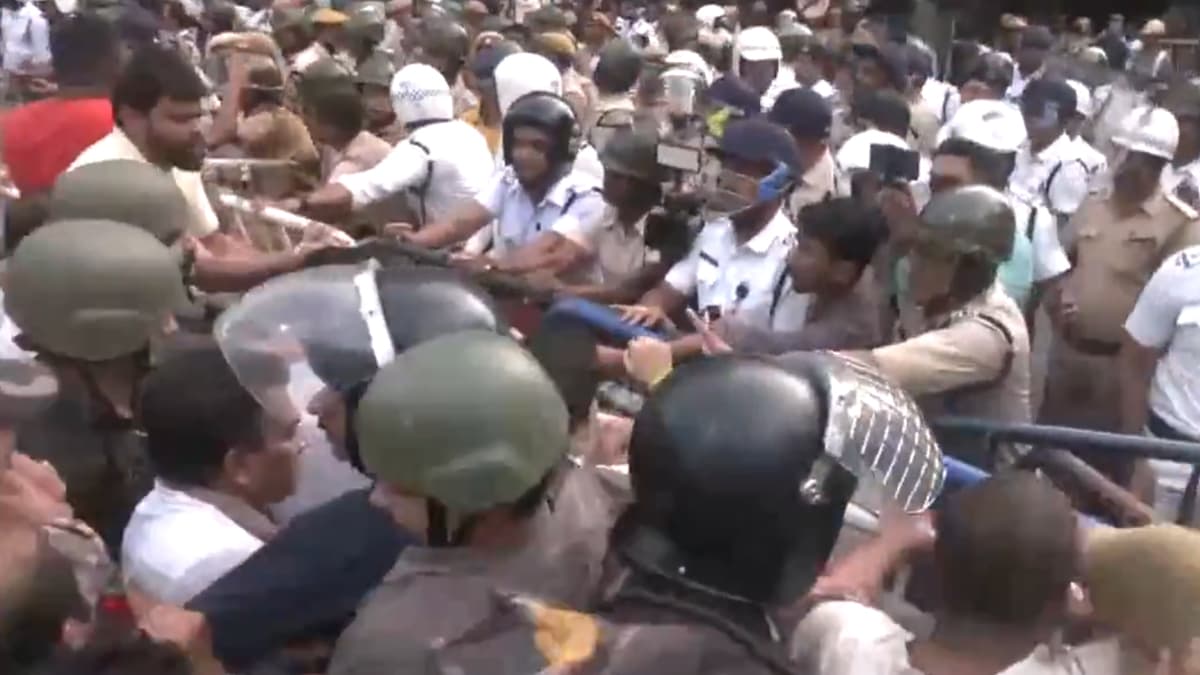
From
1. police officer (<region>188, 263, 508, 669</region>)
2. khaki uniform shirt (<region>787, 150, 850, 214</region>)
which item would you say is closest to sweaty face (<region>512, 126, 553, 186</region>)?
khaki uniform shirt (<region>787, 150, 850, 214</region>)

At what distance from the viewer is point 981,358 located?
13.7 feet

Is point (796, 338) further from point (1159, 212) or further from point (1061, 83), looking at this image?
point (1061, 83)

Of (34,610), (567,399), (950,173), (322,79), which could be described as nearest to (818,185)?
(950,173)

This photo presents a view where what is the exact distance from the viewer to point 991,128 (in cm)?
663

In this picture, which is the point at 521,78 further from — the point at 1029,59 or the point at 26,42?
the point at 1029,59

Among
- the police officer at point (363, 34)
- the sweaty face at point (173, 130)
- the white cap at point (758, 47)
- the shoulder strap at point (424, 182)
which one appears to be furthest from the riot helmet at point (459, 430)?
the white cap at point (758, 47)

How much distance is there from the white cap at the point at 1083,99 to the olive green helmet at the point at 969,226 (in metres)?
5.43

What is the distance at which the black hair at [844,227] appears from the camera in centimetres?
458

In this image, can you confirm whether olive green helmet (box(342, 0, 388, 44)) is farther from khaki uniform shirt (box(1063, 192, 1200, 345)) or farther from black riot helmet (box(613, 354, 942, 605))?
black riot helmet (box(613, 354, 942, 605))

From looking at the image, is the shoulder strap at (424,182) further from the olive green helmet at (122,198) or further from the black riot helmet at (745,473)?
the black riot helmet at (745,473)

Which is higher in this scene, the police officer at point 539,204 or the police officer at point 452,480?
the police officer at point 452,480

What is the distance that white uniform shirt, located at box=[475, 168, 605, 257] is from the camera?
5.70 metres

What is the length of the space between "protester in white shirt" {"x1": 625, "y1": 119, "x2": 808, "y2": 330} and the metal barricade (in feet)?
3.09

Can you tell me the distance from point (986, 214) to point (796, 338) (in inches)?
25.1
